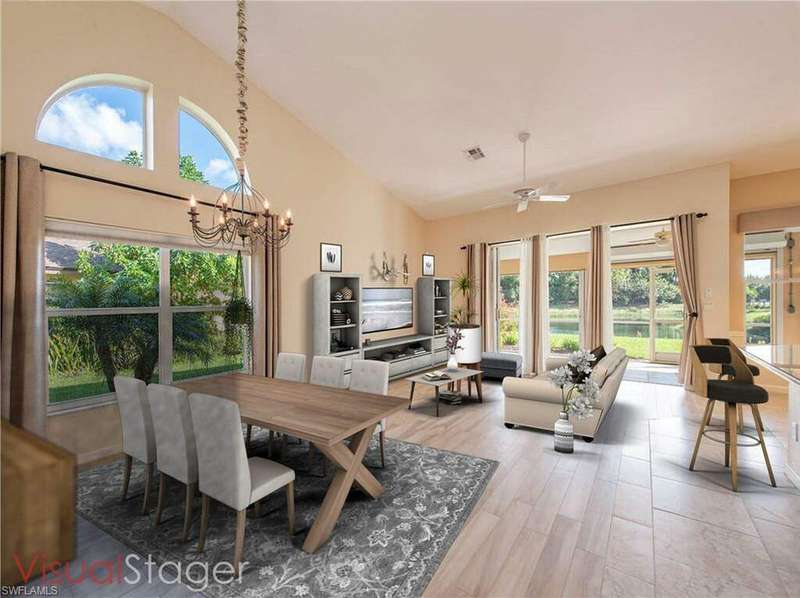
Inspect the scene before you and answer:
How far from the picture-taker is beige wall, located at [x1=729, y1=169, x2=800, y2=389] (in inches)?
199

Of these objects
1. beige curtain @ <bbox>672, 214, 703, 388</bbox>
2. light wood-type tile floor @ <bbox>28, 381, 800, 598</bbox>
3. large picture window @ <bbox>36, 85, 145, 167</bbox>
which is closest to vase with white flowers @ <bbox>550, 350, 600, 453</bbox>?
light wood-type tile floor @ <bbox>28, 381, 800, 598</bbox>

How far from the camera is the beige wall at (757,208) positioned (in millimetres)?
5062

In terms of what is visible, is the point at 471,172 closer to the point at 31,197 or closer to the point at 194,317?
the point at 194,317

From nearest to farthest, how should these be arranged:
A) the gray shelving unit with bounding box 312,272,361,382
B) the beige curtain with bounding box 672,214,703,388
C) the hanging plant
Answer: the hanging plant
the gray shelving unit with bounding box 312,272,361,382
the beige curtain with bounding box 672,214,703,388

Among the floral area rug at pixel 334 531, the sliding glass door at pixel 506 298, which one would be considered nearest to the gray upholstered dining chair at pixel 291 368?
the floral area rug at pixel 334 531

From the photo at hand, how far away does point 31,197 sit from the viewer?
2.74 meters

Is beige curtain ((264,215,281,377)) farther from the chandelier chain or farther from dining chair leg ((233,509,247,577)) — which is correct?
dining chair leg ((233,509,247,577))

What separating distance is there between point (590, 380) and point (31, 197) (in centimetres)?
454

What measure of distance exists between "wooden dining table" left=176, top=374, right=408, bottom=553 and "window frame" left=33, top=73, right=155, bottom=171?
2117mm

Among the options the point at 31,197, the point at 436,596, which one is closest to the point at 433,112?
the point at 31,197

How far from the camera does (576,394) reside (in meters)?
3.40

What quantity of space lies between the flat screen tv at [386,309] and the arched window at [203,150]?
244cm

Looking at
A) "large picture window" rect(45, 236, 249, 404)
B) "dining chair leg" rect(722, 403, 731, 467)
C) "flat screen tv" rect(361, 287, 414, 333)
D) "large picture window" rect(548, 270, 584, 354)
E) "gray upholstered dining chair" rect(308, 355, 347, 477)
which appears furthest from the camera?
"large picture window" rect(548, 270, 584, 354)

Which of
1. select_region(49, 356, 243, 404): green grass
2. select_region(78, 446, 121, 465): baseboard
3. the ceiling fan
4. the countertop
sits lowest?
select_region(78, 446, 121, 465): baseboard
